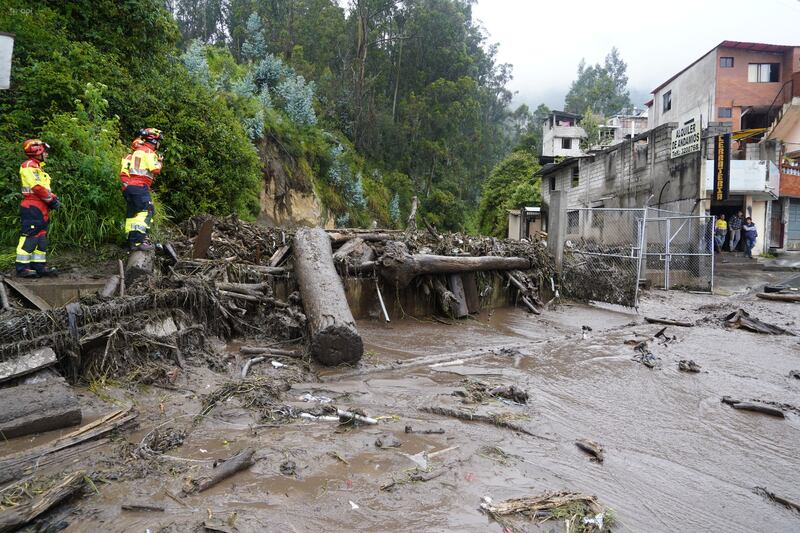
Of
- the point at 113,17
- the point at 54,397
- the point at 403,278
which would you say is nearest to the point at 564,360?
the point at 403,278

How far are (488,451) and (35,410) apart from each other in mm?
2994

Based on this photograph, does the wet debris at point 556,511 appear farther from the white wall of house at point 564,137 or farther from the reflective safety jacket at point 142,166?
the white wall of house at point 564,137

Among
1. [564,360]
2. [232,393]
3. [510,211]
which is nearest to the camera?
[232,393]

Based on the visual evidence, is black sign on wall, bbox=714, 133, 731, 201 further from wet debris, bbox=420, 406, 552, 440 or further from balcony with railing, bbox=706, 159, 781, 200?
wet debris, bbox=420, 406, 552, 440

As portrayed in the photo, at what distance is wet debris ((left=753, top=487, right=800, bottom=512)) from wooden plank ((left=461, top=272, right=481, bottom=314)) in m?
5.87

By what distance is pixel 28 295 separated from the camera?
184 inches

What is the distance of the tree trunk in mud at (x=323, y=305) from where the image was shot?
515 centimetres

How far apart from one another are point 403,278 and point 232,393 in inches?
158

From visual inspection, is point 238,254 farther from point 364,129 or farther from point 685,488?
point 364,129

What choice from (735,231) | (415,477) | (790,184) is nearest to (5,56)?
(415,477)

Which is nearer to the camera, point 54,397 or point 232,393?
point 54,397

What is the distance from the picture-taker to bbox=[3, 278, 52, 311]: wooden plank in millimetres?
4603

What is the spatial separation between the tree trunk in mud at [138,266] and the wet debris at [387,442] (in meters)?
3.66

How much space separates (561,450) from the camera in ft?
11.1
